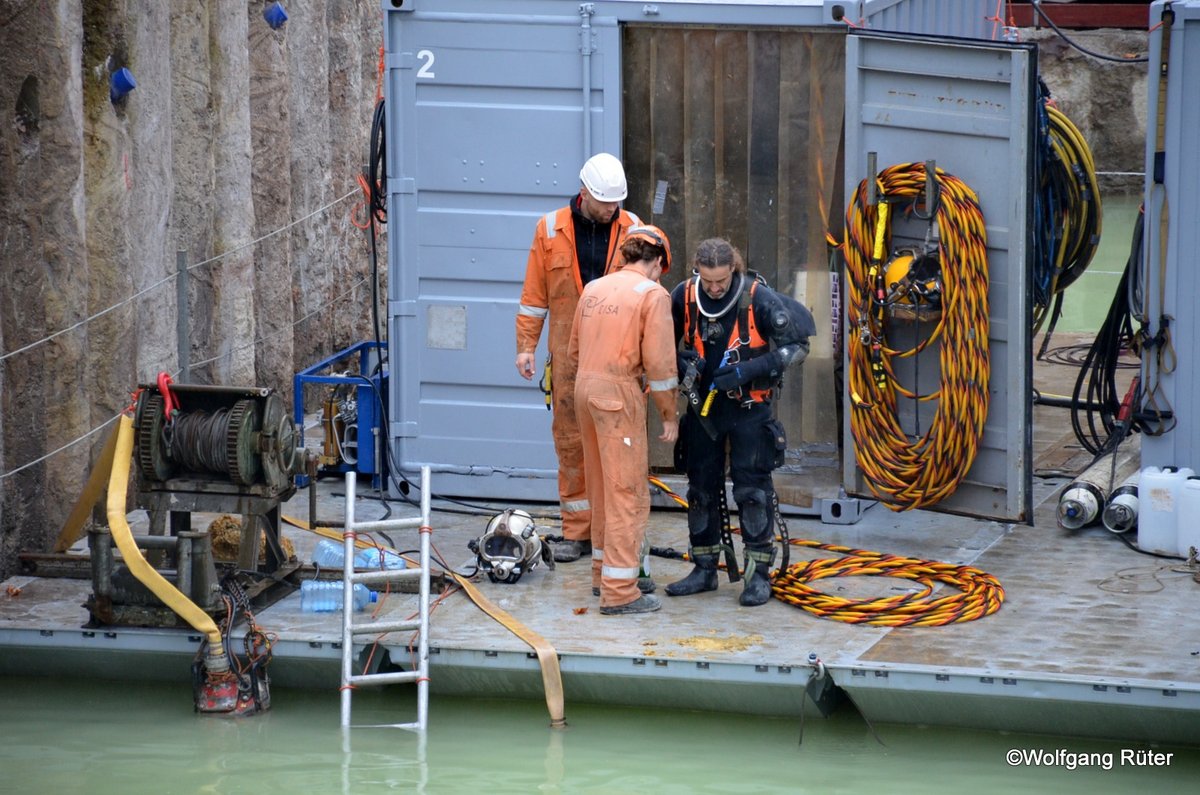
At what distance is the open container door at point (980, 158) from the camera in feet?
26.4

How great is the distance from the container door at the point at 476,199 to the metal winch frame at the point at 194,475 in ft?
6.46

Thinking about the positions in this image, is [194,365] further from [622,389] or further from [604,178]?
[622,389]

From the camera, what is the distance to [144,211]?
9.20m

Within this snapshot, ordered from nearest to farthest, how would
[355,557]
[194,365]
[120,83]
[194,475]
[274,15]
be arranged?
[194,475] → [355,557] → [120,83] → [194,365] → [274,15]

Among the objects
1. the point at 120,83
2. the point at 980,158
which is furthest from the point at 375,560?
the point at 980,158

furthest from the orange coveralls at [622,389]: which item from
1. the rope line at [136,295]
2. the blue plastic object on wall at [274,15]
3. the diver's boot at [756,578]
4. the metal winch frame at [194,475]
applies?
the blue plastic object on wall at [274,15]

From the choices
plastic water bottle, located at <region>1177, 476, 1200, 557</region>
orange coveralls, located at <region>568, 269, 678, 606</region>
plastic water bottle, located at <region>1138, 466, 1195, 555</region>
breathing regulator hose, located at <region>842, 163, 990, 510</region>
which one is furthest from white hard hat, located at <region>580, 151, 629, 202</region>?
plastic water bottle, located at <region>1177, 476, 1200, 557</region>

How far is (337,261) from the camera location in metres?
13.6

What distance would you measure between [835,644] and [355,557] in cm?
245

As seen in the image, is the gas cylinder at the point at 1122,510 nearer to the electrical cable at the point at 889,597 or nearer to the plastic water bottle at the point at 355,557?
the electrical cable at the point at 889,597

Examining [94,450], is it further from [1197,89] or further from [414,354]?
[1197,89]

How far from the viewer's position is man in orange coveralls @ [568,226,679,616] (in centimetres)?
751

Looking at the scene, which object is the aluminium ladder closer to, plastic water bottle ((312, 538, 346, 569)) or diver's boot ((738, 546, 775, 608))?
plastic water bottle ((312, 538, 346, 569))

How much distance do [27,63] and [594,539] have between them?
3515mm
